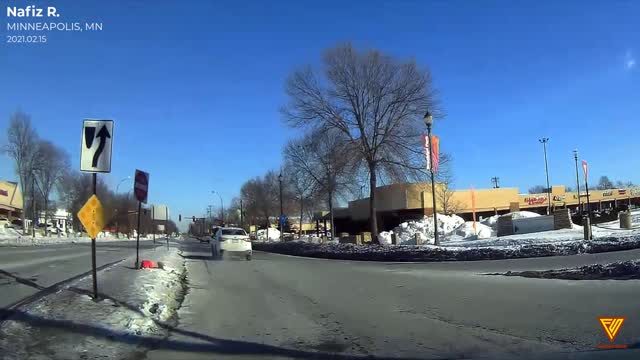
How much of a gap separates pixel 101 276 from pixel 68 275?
2.10m

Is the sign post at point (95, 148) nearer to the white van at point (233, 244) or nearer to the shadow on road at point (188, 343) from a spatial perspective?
the shadow on road at point (188, 343)

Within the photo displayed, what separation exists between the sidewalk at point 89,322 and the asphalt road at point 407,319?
19.7 inches

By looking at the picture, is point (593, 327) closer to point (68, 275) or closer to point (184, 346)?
point (184, 346)

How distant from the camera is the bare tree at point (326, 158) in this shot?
3888cm

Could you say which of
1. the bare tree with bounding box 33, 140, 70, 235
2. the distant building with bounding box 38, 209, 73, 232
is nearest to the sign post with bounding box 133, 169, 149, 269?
the bare tree with bounding box 33, 140, 70, 235

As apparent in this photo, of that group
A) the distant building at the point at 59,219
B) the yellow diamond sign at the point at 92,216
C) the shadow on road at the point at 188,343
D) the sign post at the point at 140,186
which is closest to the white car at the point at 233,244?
the sign post at the point at 140,186

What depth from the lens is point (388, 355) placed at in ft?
23.6

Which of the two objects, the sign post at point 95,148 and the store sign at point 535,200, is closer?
the sign post at point 95,148

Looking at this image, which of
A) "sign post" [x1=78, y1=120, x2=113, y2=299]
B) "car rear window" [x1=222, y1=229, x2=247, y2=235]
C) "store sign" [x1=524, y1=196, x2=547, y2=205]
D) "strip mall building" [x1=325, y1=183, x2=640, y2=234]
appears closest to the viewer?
"sign post" [x1=78, y1=120, x2=113, y2=299]

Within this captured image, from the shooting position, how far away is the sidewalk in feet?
23.2

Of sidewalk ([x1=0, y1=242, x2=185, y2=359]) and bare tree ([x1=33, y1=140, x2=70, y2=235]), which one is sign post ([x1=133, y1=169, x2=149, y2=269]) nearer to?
sidewalk ([x1=0, y1=242, x2=185, y2=359])

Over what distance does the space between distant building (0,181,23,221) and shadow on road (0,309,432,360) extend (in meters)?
93.0

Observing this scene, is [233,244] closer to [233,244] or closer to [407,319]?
[233,244]

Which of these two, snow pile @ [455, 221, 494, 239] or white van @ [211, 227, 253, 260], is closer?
white van @ [211, 227, 253, 260]
